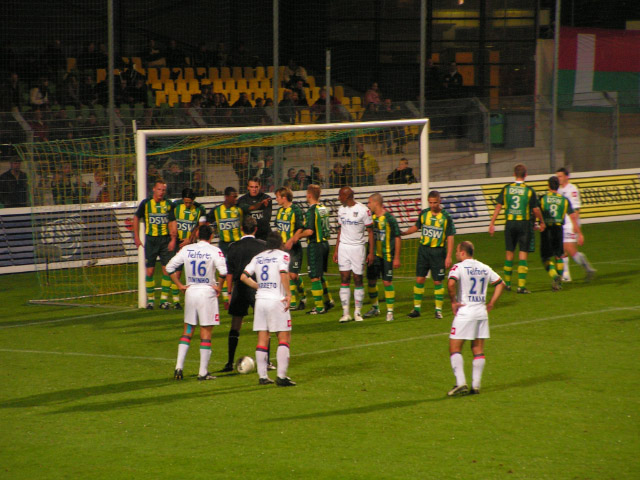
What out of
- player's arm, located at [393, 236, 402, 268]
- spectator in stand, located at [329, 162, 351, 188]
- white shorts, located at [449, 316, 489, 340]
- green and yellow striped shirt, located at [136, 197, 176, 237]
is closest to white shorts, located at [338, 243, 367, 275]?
player's arm, located at [393, 236, 402, 268]

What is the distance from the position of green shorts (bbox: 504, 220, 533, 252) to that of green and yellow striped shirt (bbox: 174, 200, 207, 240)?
17.5ft

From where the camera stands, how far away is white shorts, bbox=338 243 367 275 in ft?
44.1

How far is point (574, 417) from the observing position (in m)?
8.64

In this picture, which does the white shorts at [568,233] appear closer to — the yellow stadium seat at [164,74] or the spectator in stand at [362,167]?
the spectator in stand at [362,167]

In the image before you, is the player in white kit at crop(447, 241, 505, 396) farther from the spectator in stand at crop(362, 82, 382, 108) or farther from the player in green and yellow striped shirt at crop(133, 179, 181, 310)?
the spectator in stand at crop(362, 82, 382, 108)

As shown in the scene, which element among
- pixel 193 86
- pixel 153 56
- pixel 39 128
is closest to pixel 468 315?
pixel 39 128

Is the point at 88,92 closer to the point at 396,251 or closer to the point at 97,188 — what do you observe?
the point at 97,188

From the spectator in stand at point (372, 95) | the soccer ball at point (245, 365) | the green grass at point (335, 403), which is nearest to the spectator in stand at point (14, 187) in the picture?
the green grass at point (335, 403)

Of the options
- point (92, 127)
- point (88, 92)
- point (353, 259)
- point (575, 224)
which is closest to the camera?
point (353, 259)

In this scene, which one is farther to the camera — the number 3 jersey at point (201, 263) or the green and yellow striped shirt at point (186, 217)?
the green and yellow striped shirt at point (186, 217)

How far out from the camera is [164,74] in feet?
86.2

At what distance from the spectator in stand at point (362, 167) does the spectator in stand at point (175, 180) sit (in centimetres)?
402

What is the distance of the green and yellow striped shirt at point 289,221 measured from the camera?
552 inches

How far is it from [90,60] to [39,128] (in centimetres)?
619
